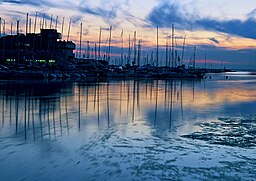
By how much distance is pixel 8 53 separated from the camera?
100 metres

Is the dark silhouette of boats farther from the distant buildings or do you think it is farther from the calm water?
the calm water

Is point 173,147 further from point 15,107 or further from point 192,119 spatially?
point 15,107

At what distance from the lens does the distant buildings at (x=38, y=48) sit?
Result: 303 ft

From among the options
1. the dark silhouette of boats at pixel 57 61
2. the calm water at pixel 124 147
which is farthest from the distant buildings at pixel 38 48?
the calm water at pixel 124 147

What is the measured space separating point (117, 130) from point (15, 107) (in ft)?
30.4

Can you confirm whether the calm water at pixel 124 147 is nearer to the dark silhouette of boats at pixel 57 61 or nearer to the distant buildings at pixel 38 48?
the dark silhouette of boats at pixel 57 61

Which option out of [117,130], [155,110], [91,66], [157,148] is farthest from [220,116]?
[91,66]

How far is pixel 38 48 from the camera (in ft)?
349

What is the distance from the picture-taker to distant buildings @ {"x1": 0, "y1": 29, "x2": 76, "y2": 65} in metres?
92.2

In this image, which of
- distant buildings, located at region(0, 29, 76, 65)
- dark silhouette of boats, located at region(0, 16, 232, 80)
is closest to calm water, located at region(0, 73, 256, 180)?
dark silhouette of boats, located at region(0, 16, 232, 80)

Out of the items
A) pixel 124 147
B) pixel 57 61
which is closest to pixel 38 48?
pixel 57 61

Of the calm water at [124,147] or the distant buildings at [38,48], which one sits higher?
the distant buildings at [38,48]

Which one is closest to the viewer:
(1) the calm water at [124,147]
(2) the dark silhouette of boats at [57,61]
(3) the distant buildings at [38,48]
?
(1) the calm water at [124,147]

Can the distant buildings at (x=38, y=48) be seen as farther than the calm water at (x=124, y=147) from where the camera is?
Yes
